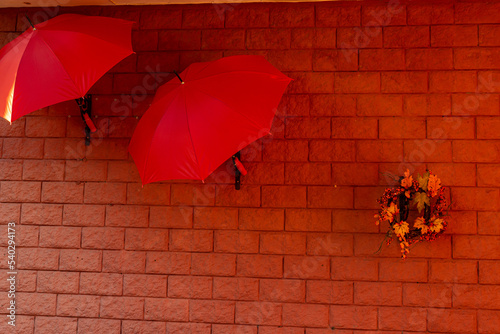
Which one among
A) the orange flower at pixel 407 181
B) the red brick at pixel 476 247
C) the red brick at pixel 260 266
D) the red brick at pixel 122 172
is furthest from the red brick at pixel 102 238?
the red brick at pixel 476 247

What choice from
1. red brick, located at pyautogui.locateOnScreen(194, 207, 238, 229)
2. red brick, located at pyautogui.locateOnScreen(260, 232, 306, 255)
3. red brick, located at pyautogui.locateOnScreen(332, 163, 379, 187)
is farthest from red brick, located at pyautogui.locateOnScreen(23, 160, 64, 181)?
red brick, located at pyautogui.locateOnScreen(332, 163, 379, 187)

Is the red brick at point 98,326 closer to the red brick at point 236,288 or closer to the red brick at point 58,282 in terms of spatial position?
the red brick at point 58,282

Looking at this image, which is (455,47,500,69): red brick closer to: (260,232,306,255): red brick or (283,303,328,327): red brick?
(260,232,306,255): red brick

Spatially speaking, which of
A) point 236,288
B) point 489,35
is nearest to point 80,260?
point 236,288

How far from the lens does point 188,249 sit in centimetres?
283

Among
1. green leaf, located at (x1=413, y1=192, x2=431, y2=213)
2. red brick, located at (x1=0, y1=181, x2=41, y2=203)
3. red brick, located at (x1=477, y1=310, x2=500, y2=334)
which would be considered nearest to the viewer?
green leaf, located at (x1=413, y1=192, x2=431, y2=213)

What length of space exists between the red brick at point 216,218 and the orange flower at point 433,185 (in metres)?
1.30

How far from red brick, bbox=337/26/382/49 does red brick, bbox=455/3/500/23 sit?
56 cm

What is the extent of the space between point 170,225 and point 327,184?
3.82ft

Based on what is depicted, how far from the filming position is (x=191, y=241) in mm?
2838

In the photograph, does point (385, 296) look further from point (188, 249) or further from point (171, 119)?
point (171, 119)

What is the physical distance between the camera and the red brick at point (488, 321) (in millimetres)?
2633

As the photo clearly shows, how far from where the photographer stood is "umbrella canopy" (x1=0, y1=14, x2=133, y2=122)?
7.56 feet

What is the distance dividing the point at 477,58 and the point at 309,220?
163 centimetres
